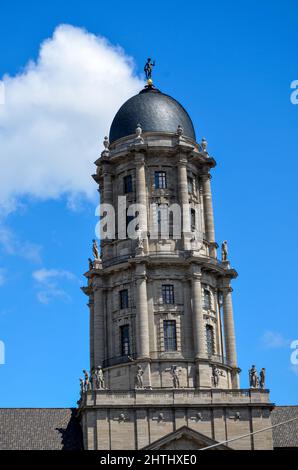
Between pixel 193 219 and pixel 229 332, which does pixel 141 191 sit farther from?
pixel 229 332

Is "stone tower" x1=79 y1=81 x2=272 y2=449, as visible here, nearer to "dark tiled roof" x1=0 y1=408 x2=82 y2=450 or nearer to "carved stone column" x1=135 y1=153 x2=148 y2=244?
"carved stone column" x1=135 y1=153 x2=148 y2=244

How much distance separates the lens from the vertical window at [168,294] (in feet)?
277

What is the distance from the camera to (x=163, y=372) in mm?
81688

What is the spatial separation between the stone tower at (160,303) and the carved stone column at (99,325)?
0.29 feet

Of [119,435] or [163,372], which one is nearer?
[119,435]

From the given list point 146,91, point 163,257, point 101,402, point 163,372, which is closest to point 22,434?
point 101,402

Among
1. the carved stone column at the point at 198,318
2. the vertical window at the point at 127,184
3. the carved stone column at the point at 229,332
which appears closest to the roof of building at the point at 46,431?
the carved stone column at the point at 229,332

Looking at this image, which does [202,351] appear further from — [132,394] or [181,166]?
[181,166]

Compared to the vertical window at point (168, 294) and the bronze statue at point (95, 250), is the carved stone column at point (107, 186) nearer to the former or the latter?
the bronze statue at point (95, 250)

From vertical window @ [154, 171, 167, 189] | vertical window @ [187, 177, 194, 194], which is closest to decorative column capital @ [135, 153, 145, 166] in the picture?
vertical window @ [154, 171, 167, 189]

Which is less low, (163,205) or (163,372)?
(163,205)

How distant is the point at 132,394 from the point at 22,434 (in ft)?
32.6

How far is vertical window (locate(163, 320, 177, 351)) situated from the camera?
273 ft

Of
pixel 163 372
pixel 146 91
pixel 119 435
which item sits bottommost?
pixel 119 435
